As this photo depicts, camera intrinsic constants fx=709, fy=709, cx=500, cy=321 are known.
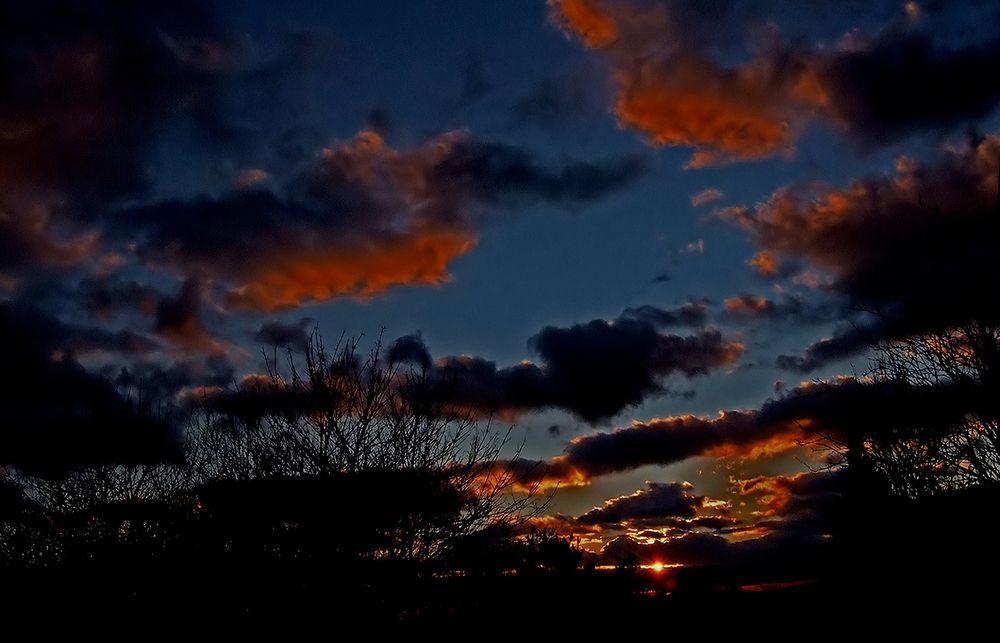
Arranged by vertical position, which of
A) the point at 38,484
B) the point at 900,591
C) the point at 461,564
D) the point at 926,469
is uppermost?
the point at 38,484

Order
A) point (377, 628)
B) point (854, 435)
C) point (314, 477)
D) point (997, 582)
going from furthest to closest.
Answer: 1. point (854, 435)
2. point (997, 582)
3. point (314, 477)
4. point (377, 628)

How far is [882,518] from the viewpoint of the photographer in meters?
21.2

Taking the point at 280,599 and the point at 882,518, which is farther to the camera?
the point at 882,518

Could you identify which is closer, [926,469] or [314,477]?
[314,477]

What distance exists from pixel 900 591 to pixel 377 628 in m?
16.1

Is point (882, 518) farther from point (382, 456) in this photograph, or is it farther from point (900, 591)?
point (382, 456)

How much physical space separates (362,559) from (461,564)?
7.11 ft

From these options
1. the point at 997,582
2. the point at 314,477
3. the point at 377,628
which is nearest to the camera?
the point at 377,628

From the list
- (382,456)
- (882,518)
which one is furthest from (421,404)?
(882,518)

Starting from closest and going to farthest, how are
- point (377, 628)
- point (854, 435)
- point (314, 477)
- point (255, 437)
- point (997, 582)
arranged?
1. point (377, 628)
2. point (314, 477)
3. point (255, 437)
4. point (997, 582)
5. point (854, 435)

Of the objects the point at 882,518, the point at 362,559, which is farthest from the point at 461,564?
the point at 882,518

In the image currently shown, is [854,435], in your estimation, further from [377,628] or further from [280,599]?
[280,599]

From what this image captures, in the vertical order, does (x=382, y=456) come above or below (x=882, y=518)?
above

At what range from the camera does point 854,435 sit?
66.0 ft
